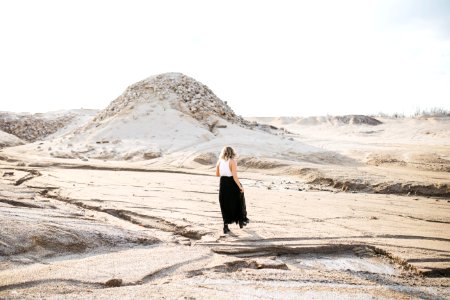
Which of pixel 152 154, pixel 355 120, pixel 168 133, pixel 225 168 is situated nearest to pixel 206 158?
pixel 152 154

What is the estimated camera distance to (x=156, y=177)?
9195 millimetres

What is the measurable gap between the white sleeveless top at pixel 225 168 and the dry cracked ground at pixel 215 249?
70 cm

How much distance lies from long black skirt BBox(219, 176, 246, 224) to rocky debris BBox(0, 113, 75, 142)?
23089 millimetres

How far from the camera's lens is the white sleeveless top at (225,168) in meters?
4.91

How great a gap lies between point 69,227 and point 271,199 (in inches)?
146

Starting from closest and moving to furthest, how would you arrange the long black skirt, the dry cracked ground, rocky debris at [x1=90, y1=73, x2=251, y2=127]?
the dry cracked ground → the long black skirt → rocky debris at [x1=90, y1=73, x2=251, y2=127]

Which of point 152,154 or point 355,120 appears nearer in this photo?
point 152,154

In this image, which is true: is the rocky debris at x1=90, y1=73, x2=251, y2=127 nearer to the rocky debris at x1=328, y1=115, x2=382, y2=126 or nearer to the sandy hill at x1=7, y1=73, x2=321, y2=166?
the sandy hill at x1=7, y1=73, x2=321, y2=166

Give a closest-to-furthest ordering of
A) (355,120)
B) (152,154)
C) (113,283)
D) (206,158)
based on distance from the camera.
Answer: (113,283), (206,158), (152,154), (355,120)

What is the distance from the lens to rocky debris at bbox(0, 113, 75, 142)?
2497cm

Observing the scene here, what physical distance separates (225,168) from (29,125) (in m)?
25.2

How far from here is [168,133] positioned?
16.2 meters

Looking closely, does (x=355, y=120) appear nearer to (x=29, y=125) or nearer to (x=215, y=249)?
(x=29, y=125)

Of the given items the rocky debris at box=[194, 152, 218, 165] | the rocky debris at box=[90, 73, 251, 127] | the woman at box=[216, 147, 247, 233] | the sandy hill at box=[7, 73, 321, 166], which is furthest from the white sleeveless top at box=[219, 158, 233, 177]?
the rocky debris at box=[90, 73, 251, 127]
